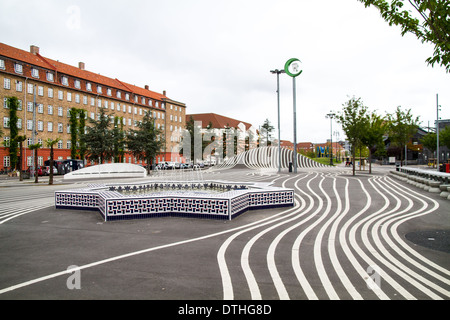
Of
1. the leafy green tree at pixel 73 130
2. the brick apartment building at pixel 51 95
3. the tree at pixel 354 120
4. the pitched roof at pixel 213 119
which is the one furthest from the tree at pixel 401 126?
the pitched roof at pixel 213 119

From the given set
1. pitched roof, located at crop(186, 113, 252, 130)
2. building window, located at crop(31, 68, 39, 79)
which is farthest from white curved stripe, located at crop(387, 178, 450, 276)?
pitched roof, located at crop(186, 113, 252, 130)

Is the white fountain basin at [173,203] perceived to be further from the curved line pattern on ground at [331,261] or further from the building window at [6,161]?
the building window at [6,161]

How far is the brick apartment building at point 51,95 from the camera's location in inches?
1773

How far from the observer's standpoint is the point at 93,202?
1089 centimetres

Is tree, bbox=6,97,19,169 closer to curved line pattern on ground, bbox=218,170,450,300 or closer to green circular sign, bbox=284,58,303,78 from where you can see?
green circular sign, bbox=284,58,303,78

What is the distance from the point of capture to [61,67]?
2222 inches

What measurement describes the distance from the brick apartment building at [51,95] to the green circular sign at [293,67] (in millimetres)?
22616

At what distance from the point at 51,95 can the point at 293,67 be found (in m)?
43.2

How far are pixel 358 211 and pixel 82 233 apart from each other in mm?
8952

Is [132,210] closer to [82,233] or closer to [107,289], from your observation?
[82,233]

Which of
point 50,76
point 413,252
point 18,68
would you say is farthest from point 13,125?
point 413,252

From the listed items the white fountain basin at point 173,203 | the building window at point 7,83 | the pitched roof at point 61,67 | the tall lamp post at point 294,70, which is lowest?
the white fountain basin at point 173,203

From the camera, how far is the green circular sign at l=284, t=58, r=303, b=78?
101 ft
